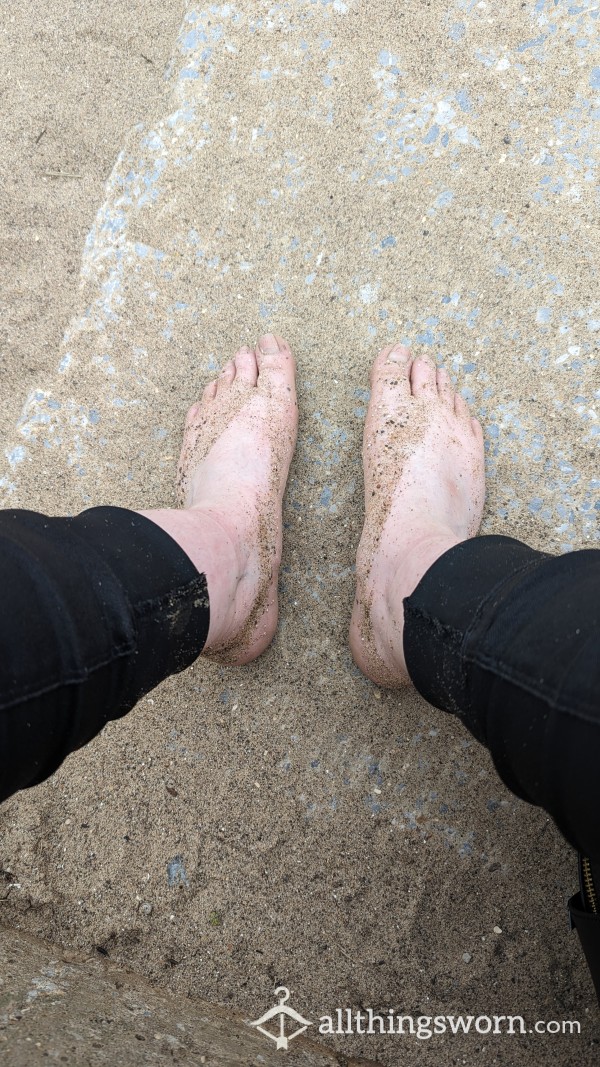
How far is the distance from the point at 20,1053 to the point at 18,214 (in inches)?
64.8

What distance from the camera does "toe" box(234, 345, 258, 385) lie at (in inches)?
63.2

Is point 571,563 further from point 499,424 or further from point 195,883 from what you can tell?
point 195,883

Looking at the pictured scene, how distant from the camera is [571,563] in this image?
0.93m

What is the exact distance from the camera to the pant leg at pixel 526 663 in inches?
31.4

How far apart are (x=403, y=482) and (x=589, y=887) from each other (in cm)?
81

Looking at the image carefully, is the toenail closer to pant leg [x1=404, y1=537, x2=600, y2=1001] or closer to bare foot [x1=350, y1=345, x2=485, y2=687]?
bare foot [x1=350, y1=345, x2=485, y2=687]

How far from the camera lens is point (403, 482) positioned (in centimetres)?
150

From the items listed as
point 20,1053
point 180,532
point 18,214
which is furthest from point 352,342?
point 20,1053

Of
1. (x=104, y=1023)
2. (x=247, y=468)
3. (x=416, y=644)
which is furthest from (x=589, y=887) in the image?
(x=247, y=468)

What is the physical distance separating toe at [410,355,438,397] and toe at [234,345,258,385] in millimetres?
354

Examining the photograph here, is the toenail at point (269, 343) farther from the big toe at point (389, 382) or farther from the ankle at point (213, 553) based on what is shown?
the ankle at point (213, 553)

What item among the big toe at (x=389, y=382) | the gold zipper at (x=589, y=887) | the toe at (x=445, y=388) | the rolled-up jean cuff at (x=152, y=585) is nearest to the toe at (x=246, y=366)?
the big toe at (x=389, y=382)

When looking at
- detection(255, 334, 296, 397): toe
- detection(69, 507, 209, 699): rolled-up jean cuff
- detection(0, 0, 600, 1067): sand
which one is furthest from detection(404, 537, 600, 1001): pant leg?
detection(255, 334, 296, 397): toe

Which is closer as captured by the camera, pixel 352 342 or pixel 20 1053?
pixel 20 1053
